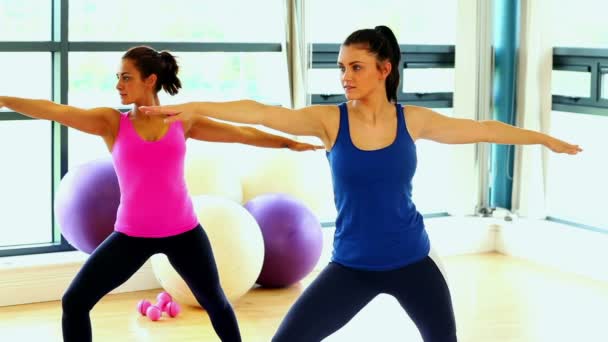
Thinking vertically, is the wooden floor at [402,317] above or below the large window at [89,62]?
below

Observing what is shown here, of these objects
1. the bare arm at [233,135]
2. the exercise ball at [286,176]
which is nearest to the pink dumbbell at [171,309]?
the exercise ball at [286,176]

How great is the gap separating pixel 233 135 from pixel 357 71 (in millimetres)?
918

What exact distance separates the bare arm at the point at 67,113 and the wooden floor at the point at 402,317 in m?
1.25

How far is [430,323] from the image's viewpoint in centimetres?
284

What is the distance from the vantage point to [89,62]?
568cm

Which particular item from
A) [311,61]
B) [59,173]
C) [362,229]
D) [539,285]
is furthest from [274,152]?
[362,229]

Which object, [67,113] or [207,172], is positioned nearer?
[67,113]

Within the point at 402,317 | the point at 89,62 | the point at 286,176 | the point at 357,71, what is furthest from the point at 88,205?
the point at 357,71

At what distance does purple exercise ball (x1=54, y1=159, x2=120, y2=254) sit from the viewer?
4730 mm

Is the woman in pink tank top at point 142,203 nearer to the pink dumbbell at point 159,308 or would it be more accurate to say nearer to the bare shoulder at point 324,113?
the bare shoulder at point 324,113

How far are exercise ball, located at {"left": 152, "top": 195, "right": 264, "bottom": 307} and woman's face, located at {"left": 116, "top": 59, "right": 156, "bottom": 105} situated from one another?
1.18m

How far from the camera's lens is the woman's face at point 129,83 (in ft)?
12.0

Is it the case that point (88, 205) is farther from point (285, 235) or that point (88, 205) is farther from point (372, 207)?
point (372, 207)

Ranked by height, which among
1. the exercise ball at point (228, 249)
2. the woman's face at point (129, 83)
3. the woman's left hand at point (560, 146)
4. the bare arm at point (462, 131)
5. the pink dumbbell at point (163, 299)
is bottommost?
the pink dumbbell at point (163, 299)
